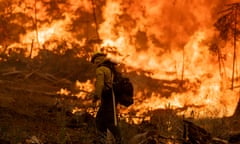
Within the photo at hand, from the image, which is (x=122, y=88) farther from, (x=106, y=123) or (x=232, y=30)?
(x=232, y=30)

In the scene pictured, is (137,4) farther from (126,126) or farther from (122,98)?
(122,98)

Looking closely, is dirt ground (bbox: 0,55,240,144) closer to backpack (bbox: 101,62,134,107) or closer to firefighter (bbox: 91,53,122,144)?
firefighter (bbox: 91,53,122,144)

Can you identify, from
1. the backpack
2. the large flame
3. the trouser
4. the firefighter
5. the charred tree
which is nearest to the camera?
the firefighter

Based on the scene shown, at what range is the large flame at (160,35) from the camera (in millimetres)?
14711

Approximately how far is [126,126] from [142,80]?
514 cm

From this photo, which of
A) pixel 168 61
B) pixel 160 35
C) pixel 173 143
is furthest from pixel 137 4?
pixel 173 143

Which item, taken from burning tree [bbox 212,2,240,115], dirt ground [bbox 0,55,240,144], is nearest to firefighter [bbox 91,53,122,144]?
dirt ground [bbox 0,55,240,144]

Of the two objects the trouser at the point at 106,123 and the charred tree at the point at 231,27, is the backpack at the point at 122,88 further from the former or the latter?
the charred tree at the point at 231,27

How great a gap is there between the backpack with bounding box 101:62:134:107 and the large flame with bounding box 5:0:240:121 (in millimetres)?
6226

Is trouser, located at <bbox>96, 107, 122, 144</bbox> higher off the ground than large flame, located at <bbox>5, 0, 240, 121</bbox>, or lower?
lower

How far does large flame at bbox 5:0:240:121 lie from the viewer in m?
14.7

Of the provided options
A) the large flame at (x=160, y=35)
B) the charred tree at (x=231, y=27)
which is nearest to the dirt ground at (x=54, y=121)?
the large flame at (x=160, y=35)

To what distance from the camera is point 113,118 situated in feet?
25.4

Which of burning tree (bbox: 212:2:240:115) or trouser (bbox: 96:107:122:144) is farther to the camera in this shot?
burning tree (bbox: 212:2:240:115)
